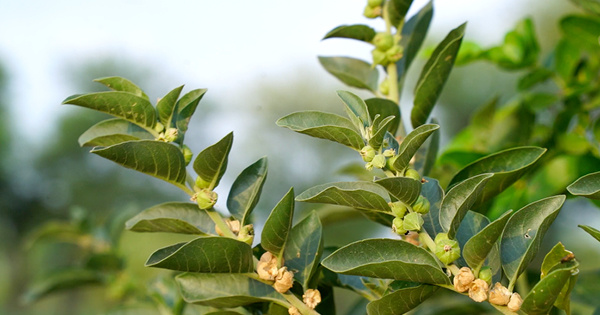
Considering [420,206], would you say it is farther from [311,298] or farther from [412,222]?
[311,298]

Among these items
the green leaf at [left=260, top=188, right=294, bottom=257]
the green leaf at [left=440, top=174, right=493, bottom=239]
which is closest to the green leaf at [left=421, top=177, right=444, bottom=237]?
the green leaf at [left=440, top=174, right=493, bottom=239]

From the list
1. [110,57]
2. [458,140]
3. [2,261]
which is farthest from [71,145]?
[458,140]

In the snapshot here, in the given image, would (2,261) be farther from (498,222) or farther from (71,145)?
(498,222)

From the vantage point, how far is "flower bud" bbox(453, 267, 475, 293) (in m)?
0.44

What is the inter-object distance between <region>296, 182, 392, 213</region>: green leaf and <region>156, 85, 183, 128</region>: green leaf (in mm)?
188

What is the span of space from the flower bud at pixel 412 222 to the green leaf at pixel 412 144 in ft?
0.15

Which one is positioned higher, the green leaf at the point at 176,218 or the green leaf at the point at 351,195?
the green leaf at the point at 351,195

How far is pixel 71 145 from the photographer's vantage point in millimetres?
12414

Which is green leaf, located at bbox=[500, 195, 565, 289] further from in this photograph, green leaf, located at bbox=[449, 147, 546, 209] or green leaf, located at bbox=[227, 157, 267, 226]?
green leaf, located at bbox=[227, 157, 267, 226]

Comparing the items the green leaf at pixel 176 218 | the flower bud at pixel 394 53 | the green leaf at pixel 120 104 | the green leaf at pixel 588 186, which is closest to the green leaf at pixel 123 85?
the green leaf at pixel 120 104

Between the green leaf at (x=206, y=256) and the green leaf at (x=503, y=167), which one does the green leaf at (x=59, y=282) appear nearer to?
the green leaf at (x=206, y=256)

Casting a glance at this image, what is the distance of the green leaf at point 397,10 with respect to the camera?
71cm

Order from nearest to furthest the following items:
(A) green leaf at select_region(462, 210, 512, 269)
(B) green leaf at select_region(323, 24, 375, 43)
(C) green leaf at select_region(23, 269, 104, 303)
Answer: (A) green leaf at select_region(462, 210, 512, 269)
(B) green leaf at select_region(323, 24, 375, 43)
(C) green leaf at select_region(23, 269, 104, 303)

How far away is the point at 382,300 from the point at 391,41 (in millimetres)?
386
